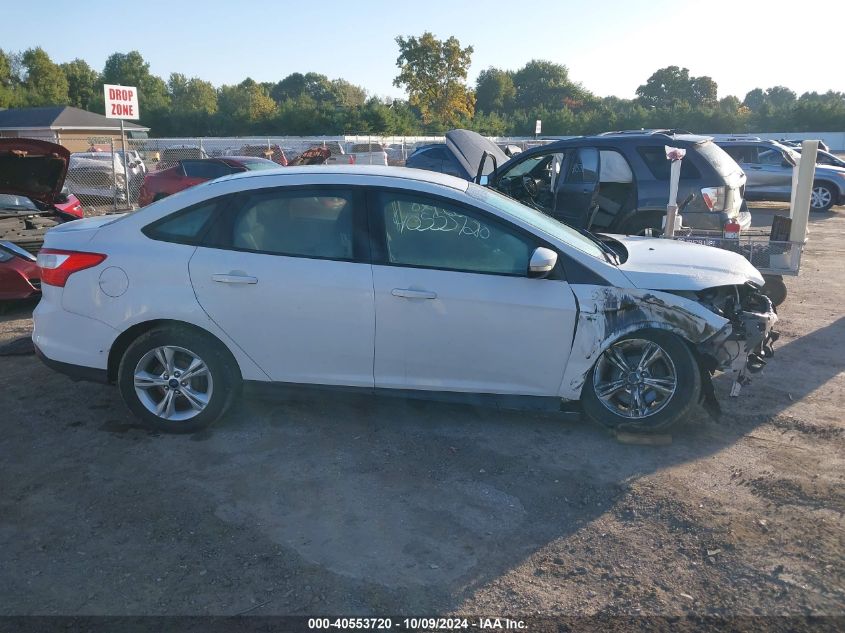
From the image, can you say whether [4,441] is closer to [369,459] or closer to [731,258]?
[369,459]

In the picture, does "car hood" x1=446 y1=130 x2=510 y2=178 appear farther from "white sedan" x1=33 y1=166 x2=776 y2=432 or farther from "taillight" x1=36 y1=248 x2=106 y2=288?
"taillight" x1=36 y1=248 x2=106 y2=288

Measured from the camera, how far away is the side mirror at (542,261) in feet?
14.5

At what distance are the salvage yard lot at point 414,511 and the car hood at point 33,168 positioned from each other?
4.34 metres

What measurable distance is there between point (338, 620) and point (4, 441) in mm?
2944

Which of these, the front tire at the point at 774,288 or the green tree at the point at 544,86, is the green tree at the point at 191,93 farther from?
the front tire at the point at 774,288

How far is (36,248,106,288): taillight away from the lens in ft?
15.6

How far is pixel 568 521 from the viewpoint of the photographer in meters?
3.79

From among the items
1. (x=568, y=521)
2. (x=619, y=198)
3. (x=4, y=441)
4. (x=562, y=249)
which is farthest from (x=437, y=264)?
(x=619, y=198)

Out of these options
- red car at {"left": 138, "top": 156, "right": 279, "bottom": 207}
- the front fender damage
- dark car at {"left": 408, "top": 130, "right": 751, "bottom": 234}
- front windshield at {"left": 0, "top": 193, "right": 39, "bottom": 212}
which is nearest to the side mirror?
the front fender damage

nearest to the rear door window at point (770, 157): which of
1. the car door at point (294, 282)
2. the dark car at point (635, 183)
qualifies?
the dark car at point (635, 183)

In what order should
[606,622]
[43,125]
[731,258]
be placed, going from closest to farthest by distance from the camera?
[606,622] → [731,258] → [43,125]

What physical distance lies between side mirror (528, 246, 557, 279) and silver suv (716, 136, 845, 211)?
16167 mm

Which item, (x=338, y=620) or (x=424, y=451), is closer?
(x=338, y=620)

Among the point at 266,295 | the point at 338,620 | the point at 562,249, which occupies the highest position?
the point at 562,249
